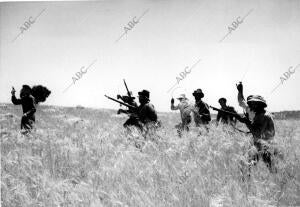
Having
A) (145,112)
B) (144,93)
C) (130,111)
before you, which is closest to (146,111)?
(145,112)

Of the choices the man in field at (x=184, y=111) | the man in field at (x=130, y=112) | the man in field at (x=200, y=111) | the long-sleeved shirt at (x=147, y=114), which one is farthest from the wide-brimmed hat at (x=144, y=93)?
the man in field at (x=200, y=111)

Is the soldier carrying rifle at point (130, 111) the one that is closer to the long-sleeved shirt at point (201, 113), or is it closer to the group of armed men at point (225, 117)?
the group of armed men at point (225, 117)

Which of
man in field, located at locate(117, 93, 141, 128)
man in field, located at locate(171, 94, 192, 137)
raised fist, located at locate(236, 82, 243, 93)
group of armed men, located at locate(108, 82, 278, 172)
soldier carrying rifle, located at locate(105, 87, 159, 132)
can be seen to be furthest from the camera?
man in field, located at locate(171, 94, 192, 137)

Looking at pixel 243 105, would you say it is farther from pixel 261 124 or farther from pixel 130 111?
pixel 130 111

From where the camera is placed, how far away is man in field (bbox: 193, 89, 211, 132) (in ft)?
30.8

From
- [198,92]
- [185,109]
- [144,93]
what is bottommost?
[185,109]

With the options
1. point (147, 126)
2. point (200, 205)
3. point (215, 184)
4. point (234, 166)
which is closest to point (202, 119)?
point (147, 126)

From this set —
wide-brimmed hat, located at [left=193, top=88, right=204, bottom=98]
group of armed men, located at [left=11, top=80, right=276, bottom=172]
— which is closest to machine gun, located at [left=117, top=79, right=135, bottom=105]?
group of armed men, located at [left=11, top=80, right=276, bottom=172]

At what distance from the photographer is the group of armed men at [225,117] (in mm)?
4703

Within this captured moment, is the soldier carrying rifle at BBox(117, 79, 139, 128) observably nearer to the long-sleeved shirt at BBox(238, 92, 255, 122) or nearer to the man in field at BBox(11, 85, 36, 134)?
the man in field at BBox(11, 85, 36, 134)

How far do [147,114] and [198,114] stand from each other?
84.8 inches

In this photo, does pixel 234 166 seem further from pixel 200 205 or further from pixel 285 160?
pixel 200 205

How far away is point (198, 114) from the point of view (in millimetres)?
9359

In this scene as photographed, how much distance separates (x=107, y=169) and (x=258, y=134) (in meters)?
→ 2.41
